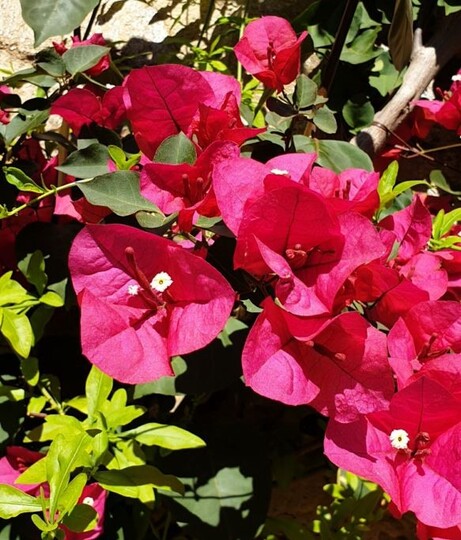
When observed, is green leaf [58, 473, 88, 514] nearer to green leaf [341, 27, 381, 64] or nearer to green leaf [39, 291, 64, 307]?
green leaf [39, 291, 64, 307]

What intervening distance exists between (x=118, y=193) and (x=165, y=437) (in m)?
0.31

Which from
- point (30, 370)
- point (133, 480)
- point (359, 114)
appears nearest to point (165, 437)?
point (133, 480)

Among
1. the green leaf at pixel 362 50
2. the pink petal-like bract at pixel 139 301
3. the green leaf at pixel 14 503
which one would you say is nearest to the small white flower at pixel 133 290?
the pink petal-like bract at pixel 139 301

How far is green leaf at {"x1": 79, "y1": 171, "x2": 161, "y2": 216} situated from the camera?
0.61m

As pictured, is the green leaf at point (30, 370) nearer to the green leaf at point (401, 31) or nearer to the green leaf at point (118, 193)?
the green leaf at point (118, 193)

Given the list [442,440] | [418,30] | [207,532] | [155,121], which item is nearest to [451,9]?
[418,30]

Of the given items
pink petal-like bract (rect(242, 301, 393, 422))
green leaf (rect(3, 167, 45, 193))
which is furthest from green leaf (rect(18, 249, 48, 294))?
pink petal-like bract (rect(242, 301, 393, 422))

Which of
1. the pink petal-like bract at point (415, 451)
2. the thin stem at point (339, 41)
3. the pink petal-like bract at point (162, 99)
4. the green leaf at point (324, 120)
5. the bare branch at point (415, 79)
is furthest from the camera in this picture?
the bare branch at point (415, 79)

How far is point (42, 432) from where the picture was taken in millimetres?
783

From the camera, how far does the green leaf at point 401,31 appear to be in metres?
0.84

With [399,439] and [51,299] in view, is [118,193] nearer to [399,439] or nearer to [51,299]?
[51,299]

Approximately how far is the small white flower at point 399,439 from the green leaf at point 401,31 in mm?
546

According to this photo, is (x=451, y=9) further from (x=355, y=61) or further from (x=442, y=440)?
(x=442, y=440)

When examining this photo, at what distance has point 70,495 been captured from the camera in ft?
2.01
